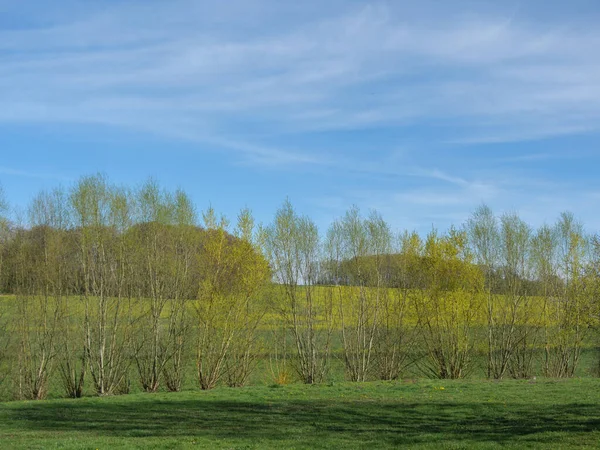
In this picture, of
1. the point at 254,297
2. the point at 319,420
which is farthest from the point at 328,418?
the point at 254,297

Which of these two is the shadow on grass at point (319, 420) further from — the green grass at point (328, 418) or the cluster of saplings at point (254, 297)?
the cluster of saplings at point (254, 297)

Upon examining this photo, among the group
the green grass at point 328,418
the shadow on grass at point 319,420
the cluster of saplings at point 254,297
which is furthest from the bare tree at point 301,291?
the shadow on grass at point 319,420

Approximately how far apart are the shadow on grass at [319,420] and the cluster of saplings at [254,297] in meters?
8.89

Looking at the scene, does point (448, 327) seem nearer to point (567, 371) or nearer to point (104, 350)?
point (567, 371)

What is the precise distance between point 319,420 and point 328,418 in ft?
1.41

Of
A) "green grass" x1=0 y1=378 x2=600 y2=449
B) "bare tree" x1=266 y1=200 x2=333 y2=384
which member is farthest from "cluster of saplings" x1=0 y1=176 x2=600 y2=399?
"green grass" x1=0 y1=378 x2=600 y2=449

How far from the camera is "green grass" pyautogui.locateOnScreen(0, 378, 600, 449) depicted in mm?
13000

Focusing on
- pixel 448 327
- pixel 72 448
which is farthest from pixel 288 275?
pixel 72 448

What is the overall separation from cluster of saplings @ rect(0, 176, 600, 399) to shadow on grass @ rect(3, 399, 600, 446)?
29.2 feet

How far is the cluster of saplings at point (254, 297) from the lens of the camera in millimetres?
29875

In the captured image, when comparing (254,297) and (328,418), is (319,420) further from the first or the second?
(254,297)

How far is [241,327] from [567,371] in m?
21.2

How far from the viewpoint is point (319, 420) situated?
16.5 metres

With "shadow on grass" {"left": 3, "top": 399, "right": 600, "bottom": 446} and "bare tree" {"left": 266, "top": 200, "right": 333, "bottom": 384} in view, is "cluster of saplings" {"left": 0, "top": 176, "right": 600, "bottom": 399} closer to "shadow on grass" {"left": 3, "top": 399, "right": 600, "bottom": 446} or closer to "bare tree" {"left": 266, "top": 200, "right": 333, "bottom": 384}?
"bare tree" {"left": 266, "top": 200, "right": 333, "bottom": 384}
